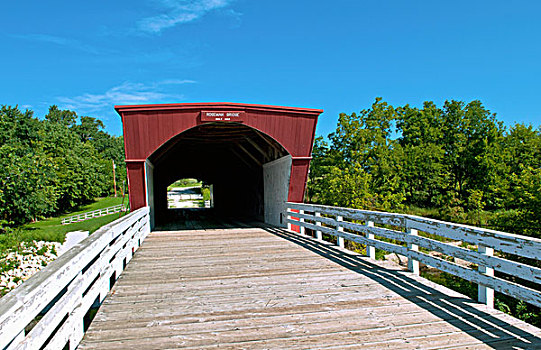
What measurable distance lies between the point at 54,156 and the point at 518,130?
41569 millimetres

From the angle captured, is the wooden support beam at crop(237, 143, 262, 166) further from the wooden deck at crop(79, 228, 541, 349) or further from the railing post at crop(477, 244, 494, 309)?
the railing post at crop(477, 244, 494, 309)

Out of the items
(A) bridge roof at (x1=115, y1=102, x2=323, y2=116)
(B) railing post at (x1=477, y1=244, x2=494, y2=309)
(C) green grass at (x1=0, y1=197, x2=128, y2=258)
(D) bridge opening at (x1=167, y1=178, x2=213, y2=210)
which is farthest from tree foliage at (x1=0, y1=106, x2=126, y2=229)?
(B) railing post at (x1=477, y1=244, x2=494, y2=309)

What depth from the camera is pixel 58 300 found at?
287cm

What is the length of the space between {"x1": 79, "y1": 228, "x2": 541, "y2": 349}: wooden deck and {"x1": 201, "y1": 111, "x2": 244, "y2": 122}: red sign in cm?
457

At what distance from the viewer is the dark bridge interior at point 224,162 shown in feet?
39.8

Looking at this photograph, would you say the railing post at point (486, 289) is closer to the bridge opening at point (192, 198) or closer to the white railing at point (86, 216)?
the bridge opening at point (192, 198)

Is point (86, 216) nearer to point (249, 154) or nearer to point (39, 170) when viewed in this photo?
point (39, 170)

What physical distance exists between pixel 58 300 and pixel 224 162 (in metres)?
17.2

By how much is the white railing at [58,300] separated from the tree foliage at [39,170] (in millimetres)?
20008

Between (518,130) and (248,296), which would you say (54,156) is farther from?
(518,130)

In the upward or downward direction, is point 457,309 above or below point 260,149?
below

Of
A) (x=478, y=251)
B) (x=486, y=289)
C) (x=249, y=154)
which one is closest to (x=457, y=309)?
(x=486, y=289)

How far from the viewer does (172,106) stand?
384 inches

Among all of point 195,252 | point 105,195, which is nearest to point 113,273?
point 195,252
